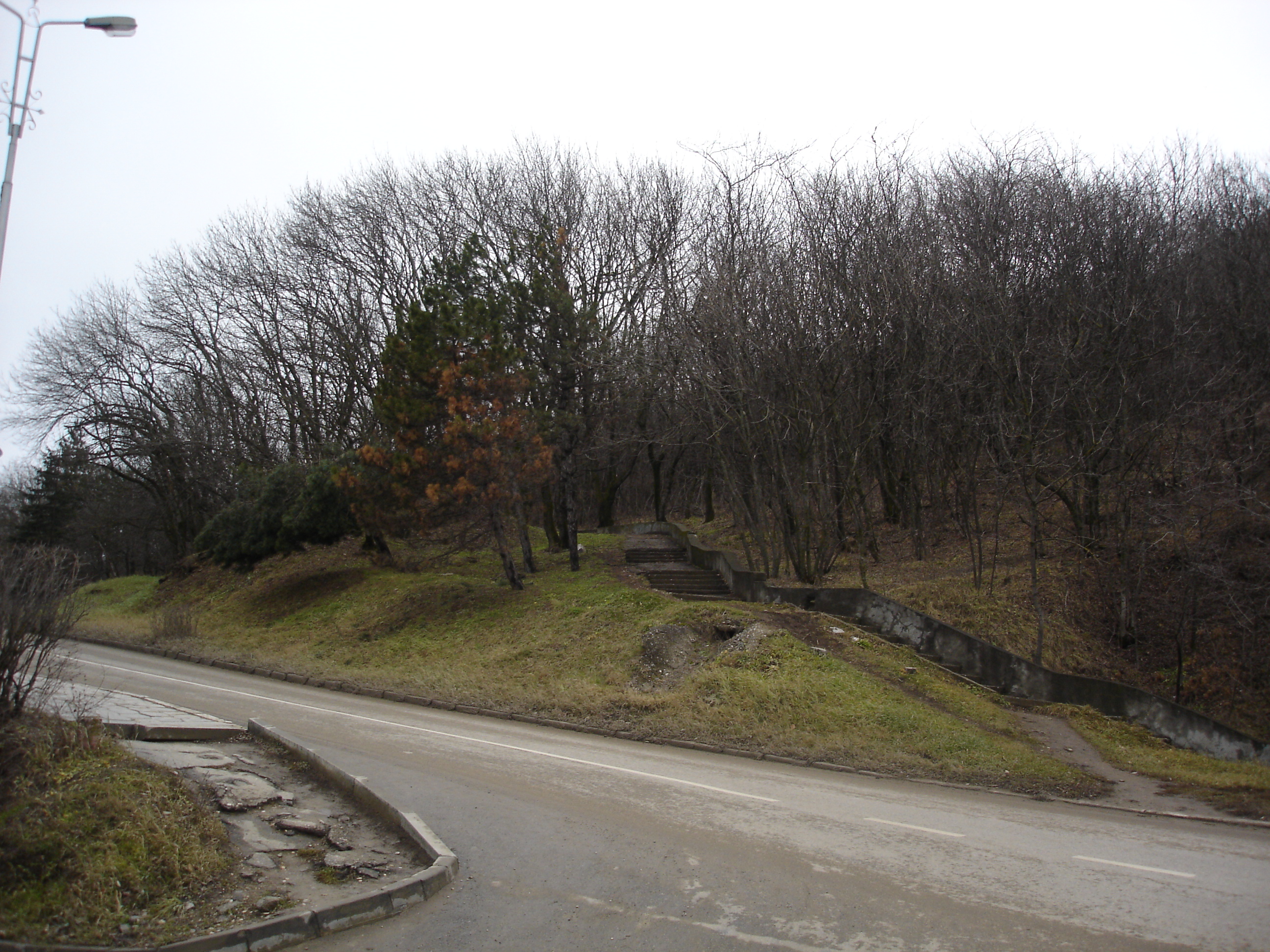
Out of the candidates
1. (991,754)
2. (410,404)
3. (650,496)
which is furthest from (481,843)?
(650,496)

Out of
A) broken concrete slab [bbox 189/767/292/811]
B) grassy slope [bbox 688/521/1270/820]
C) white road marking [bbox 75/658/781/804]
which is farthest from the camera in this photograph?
grassy slope [bbox 688/521/1270/820]

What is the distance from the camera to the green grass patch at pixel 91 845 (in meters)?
4.96

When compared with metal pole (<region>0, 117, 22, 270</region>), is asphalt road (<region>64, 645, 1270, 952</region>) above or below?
below

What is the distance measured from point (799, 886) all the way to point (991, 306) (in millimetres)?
16685

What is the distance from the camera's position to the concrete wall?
496 inches

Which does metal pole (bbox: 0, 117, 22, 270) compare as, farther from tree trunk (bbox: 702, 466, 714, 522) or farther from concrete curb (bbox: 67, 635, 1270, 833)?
tree trunk (bbox: 702, 466, 714, 522)

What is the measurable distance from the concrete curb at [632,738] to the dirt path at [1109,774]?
226 millimetres

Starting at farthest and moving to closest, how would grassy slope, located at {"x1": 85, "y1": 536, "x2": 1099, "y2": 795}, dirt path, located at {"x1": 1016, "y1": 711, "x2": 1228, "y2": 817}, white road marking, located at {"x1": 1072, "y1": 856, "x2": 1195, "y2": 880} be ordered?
grassy slope, located at {"x1": 85, "y1": 536, "x2": 1099, "y2": 795} < dirt path, located at {"x1": 1016, "y1": 711, "x2": 1228, "y2": 817} < white road marking, located at {"x1": 1072, "y1": 856, "x2": 1195, "y2": 880}

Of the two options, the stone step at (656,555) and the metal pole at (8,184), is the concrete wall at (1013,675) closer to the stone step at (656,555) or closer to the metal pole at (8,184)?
the stone step at (656,555)

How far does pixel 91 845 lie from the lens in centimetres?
548

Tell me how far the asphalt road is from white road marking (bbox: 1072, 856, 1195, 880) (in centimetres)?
3

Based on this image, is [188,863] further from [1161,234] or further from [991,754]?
[1161,234]

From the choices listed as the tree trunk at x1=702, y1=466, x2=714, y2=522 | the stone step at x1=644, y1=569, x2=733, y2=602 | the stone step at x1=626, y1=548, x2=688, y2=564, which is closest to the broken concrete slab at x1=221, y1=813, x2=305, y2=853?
the stone step at x1=644, y1=569, x2=733, y2=602

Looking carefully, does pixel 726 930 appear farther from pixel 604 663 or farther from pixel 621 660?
pixel 604 663
